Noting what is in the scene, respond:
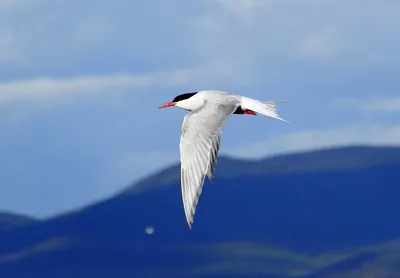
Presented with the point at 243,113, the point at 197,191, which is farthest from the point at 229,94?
the point at 197,191

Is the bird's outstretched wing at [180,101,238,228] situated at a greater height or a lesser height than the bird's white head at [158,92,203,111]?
lesser

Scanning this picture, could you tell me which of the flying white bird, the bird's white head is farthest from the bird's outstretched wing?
the bird's white head

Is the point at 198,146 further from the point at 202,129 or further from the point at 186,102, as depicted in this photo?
the point at 186,102

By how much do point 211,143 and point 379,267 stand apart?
1494 centimetres

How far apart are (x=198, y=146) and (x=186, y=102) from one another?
1.37 meters

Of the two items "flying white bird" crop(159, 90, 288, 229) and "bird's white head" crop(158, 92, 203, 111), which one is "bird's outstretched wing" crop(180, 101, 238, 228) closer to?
"flying white bird" crop(159, 90, 288, 229)

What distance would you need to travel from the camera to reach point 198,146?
28.1 feet

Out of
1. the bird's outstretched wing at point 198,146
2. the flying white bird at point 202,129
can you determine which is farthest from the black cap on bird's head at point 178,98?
the bird's outstretched wing at point 198,146

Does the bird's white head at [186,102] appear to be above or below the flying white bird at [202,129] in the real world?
above

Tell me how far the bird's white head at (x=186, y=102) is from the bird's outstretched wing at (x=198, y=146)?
39cm

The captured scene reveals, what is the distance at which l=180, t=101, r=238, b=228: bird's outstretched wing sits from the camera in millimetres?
8172

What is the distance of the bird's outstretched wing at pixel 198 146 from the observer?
817 cm

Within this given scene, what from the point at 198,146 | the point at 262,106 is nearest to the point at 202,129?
the point at 198,146

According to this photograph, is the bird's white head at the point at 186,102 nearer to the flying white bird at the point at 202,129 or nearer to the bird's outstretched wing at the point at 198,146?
the flying white bird at the point at 202,129
